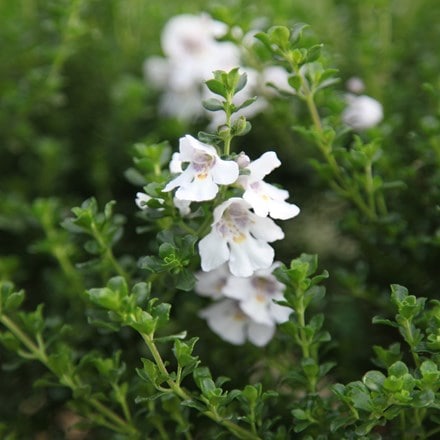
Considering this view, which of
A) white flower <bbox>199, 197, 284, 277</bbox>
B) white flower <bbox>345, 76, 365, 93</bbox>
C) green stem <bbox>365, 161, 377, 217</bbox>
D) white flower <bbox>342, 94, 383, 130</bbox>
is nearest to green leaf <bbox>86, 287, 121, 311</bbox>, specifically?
white flower <bbox>199, 197, 284, 277</bbox>

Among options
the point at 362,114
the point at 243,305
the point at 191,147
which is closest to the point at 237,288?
the point at 243,305

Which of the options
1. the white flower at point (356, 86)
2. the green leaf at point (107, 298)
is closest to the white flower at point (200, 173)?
the green leaf at point (107, 298)

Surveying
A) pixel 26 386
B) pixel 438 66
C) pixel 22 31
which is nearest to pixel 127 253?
pixel 26 386

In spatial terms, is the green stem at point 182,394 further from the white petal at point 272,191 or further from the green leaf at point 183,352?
the white petal at point 272,191

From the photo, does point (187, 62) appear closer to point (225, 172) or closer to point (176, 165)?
point (176, 165)

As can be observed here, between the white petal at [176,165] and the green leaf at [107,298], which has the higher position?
the white petal at [176,165]

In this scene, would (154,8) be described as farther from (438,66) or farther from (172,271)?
(172,271)

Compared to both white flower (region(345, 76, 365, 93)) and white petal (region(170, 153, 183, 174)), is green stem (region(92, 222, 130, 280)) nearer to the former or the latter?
white petal (region(170, 153, 183, 174))
